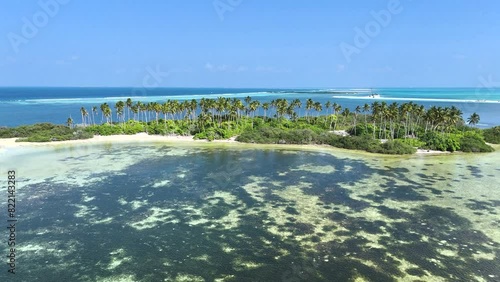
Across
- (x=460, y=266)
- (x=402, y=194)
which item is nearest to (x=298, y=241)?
(x=460, y=266)

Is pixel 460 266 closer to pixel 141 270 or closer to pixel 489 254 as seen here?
pixel 489 254

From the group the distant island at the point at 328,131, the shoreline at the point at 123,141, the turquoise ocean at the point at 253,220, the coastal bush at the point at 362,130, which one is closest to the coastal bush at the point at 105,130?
the distant island at the point at 328,131

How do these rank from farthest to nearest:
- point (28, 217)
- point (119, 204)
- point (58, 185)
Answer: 1. point (58, 185)
2. point (119, 204)
3. point (28, 217)

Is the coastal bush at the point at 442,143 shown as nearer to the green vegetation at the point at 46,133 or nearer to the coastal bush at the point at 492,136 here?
the coastal bush at the point at 492,136

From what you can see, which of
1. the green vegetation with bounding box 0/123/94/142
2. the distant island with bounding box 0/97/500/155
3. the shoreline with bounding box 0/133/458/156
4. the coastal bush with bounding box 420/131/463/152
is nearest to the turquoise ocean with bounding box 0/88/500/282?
the coastal bush with bounding box 420/131/463/152

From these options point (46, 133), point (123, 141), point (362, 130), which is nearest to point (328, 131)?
point (362, 130)

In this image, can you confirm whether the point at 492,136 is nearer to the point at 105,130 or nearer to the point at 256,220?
the point at 256,220

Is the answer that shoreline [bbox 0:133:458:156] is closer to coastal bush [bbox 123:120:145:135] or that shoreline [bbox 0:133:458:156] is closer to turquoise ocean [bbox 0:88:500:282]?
coastal bush [bbox 123:120:145:135]
